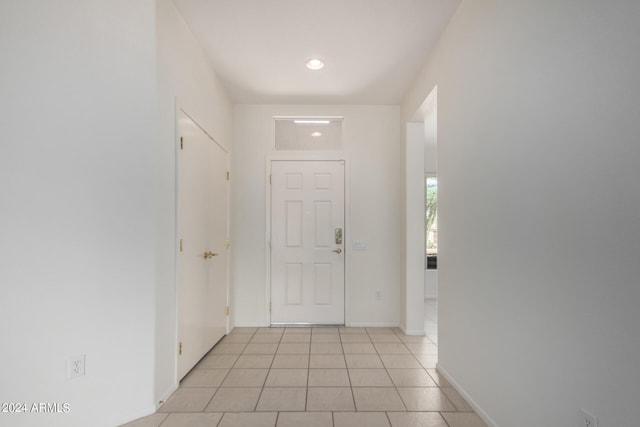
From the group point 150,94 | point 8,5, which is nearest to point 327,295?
point 150,94

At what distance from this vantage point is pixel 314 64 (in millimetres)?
3053

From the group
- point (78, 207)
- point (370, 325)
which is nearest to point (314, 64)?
point (78, 207)

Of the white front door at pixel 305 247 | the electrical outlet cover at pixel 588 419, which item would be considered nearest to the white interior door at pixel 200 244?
the white front door at pixel 305 247

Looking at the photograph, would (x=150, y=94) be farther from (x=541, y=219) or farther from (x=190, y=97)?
(x=541, y=219)

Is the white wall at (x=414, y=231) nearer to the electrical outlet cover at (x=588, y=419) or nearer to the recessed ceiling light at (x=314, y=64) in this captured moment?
the recessed ceiling light at (x=314, y=64)

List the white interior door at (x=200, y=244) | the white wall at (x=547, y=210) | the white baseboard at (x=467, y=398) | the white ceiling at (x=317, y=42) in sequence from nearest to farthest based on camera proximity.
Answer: the white wall at (x=547, y=210) < the white baseboard at (x=467, y=398) < the white ceiling at (x=317, y=42) < the white interior door at (x=200, y=244)

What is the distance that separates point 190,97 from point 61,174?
115cm

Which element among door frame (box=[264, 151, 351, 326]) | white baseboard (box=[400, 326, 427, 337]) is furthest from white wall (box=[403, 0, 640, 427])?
door frame (box=[264, 151, 351, 326])

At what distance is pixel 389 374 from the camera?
265 centimetres

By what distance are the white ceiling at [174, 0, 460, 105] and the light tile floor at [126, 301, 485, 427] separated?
2.69 meters

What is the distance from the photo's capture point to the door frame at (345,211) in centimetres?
400

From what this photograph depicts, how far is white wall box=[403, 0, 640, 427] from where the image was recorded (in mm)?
1077

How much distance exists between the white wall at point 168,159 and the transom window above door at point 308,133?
1532mm

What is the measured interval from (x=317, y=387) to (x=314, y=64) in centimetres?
273
